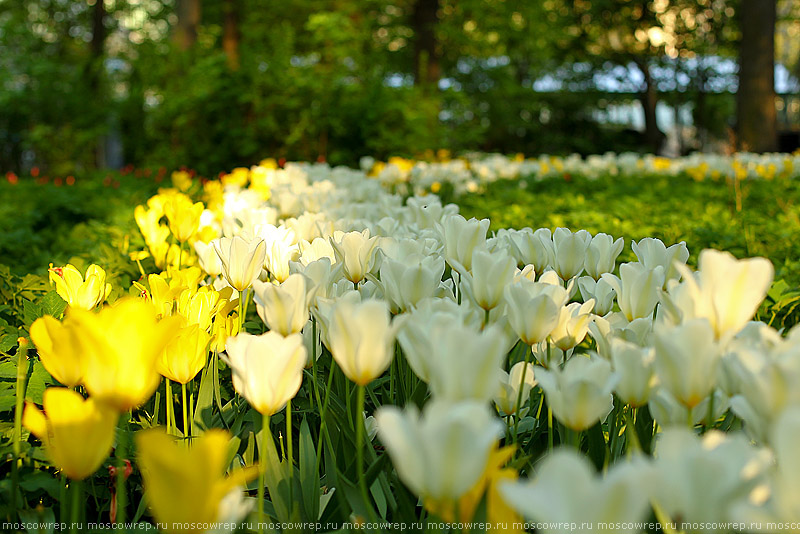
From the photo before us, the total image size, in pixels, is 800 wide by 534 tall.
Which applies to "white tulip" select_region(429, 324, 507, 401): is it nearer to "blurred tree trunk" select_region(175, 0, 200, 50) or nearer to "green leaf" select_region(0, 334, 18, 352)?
"green leaf" select_region(0, 334, 18, 352)

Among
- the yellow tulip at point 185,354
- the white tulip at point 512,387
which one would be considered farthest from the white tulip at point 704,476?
the yellow tulip at point 185,354

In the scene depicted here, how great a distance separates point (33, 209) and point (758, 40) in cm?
1287

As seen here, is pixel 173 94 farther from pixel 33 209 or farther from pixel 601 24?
pixel 601 24

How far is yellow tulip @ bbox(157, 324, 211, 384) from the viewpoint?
1.35 m

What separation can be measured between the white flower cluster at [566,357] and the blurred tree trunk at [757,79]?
13.3 meters

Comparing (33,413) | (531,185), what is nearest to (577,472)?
(33,413)

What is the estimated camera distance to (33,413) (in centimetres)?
98

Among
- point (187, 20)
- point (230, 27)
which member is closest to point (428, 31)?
point (187, 20)

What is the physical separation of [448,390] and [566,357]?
71 centimetres

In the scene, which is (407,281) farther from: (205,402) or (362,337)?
(205,402)

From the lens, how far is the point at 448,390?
92cm

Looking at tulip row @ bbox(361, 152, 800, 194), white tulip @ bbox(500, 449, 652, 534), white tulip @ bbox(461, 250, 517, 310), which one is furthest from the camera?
tulip row @ bbox(361, 152, 800, 194)

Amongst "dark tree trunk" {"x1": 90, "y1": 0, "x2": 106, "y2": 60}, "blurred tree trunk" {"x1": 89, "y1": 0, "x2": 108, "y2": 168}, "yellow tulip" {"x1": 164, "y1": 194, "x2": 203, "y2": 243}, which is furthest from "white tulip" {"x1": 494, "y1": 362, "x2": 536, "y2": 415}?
"dark tree trunk" {"x1": 90, "y1": 0, "x2": 106, "y2": 60}

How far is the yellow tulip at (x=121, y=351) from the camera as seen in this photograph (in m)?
0.91
